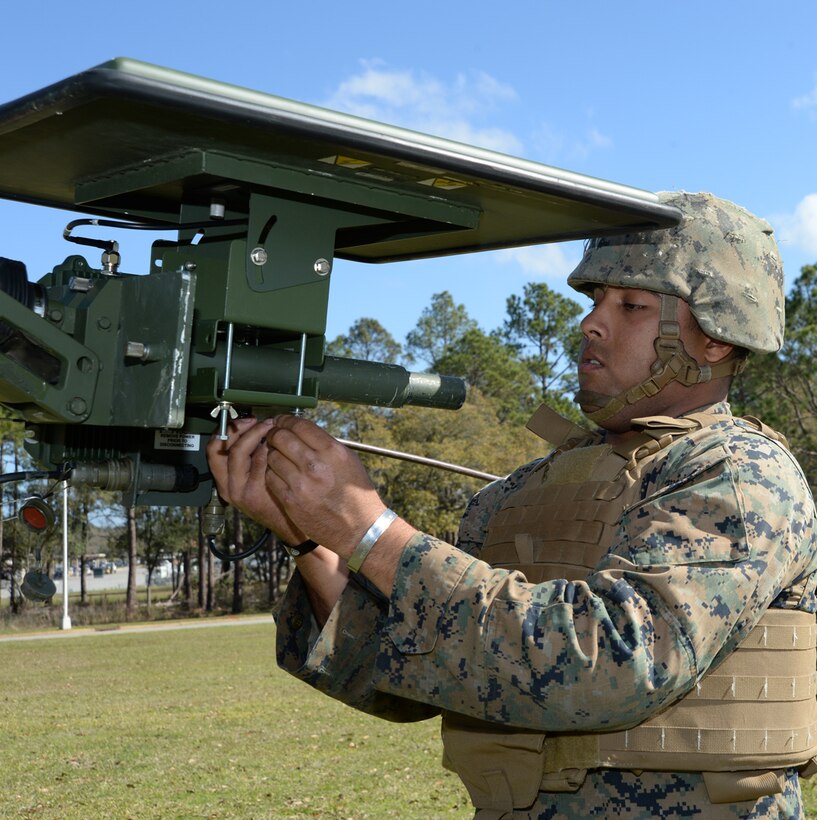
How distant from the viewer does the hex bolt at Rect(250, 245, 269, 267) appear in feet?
7.10

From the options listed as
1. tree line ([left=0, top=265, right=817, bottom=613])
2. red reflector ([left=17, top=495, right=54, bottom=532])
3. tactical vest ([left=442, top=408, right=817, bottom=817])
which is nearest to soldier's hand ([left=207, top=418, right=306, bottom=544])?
red reflector ([left=17, top=495, right=54, bottom=532])

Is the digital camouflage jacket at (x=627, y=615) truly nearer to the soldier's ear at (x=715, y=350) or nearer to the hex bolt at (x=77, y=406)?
the soldier's ear at (x=715, y=350)

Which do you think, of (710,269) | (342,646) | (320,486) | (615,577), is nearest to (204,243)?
(320,486)

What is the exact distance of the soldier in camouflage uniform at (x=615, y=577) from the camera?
2.13m

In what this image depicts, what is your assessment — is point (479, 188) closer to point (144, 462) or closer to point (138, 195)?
point (138, 195)

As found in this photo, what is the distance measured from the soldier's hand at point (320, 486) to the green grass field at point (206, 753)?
24.2 ft

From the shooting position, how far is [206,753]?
11992 millimetres

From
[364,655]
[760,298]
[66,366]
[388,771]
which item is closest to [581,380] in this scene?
[760,298]

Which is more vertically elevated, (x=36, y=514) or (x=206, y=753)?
(x=36, y=514)

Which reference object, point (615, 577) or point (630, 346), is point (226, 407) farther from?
point (630, 346)

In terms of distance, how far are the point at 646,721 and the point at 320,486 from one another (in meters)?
0.94

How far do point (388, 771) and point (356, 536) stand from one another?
9076mm

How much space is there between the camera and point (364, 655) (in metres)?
2.93

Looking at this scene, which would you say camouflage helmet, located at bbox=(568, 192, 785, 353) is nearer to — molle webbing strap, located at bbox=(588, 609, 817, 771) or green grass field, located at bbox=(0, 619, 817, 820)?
molle webbing strap, located at bbox=(588, 609, 817, 771)
